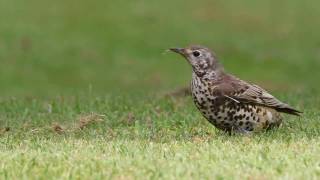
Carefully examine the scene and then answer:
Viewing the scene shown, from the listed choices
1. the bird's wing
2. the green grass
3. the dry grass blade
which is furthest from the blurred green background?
the bird's wing

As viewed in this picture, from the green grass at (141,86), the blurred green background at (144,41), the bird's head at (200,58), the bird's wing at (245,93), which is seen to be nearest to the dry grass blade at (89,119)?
the green grass at (141,86)

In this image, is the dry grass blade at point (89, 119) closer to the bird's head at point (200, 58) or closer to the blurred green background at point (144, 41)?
the bird's head at point (200, 58)

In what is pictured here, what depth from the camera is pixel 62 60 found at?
2703 centimetres

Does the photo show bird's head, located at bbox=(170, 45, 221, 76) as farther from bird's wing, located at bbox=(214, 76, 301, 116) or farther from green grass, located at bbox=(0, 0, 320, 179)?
green grass, located at bbox=(0, 0, 320, 179)

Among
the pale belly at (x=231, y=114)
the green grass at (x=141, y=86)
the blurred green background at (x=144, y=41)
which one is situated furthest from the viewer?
the blurred green background at (x=144, y=41)

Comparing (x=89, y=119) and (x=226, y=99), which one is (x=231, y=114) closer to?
(x=226, y=99)

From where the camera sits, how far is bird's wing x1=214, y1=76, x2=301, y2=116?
10.7 m

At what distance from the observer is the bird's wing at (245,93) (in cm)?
1073

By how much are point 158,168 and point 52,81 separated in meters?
17.4

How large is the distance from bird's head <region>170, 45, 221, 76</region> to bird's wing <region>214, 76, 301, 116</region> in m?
0.22

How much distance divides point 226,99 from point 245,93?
0.35m

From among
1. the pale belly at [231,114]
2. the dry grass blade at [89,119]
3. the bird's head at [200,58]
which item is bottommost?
the dry grass blade at [89,119]

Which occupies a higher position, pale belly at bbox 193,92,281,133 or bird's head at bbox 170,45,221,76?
bird's head at bbox 170,45,221,76

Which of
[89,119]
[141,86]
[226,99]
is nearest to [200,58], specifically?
[226,99]
